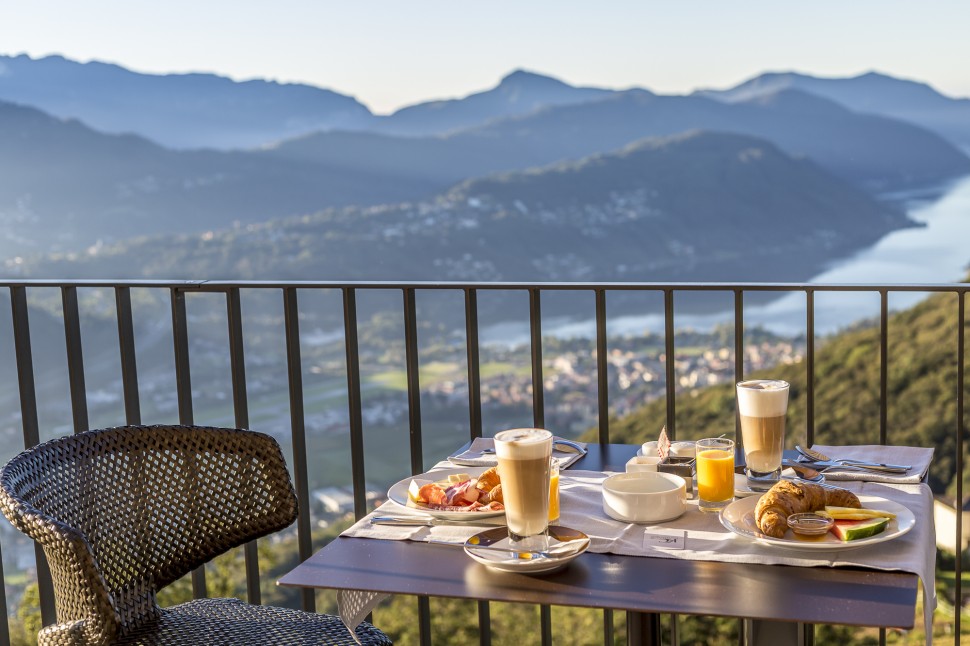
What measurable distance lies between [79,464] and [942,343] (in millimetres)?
10479

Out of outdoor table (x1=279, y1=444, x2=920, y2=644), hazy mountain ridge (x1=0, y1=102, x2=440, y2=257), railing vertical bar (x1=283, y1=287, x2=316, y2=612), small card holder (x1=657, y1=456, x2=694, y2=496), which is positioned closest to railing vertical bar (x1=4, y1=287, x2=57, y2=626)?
railing vertical bar (x1=283, y1=287, x2=316, y2=612)

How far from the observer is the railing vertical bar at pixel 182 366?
2.80 metres

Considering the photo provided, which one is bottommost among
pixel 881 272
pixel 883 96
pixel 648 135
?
pixel 881 272

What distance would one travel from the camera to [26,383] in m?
2.98

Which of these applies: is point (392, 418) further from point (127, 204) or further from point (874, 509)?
point (874, 509)

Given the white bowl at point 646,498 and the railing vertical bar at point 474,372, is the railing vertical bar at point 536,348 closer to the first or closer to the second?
the railing vertical bar at point 474,372

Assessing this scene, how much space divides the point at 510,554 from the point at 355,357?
137 cm

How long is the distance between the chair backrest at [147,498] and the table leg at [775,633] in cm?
106

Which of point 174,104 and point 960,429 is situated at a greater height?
point 174,104

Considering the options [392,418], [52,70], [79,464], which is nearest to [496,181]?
[392,418]

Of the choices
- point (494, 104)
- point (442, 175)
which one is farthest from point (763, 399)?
point (494, 104)

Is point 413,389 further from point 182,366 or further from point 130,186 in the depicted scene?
point 130,186

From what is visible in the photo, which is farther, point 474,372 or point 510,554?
point 474,372

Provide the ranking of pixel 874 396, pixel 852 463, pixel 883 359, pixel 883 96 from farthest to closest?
1. pixel 883 96
2. pixel 874 396
3. pixel 883 359
4. pixel 852 463
